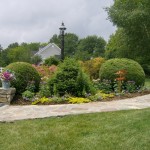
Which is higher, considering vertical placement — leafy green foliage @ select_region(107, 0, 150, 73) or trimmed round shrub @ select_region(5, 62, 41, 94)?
leafy green foliage @ select_region(107, 0, 150, 73)

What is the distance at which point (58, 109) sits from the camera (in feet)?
22.2

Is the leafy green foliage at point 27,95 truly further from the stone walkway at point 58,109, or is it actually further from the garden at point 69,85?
the stone walkway at point 58,109

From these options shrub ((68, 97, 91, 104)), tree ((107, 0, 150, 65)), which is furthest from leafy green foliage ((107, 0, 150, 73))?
shrub ((68, 97, 91, 104))

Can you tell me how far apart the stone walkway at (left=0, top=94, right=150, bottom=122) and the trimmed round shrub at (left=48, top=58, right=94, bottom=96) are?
1.12 m

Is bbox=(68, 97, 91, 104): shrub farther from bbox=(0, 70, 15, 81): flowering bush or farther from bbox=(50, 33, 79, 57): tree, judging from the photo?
bbox=(50, 33, 79, 57): tree

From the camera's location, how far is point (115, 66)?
35.0ft

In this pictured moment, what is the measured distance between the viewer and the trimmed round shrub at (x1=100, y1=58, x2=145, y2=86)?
10.4 m

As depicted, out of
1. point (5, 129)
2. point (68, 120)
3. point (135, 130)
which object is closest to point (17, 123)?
point (5, 129)

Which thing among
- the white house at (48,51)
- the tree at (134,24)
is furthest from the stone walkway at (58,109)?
the white house at (48,51)

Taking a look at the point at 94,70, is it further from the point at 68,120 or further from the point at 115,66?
the point at 68,120

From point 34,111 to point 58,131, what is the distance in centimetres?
179

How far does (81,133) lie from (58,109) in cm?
199

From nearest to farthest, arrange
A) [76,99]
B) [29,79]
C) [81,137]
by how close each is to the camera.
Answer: [81,137] < [76,99] < [29,79]

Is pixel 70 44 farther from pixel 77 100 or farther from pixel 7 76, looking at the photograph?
pixel 77 100
